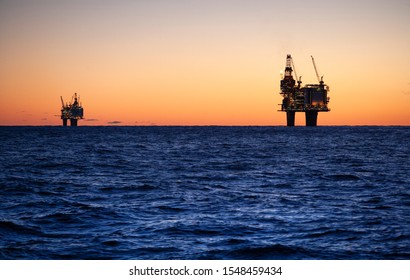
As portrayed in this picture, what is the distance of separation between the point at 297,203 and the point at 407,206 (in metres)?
4.94

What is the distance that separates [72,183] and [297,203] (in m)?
15.8

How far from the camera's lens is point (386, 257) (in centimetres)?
1362

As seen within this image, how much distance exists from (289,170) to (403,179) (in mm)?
10012

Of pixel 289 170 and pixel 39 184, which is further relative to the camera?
pixel 289 170

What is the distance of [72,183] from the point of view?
30.6 metres

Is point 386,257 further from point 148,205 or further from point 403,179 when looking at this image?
point 403,179

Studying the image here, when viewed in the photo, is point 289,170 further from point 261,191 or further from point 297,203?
point 297,203

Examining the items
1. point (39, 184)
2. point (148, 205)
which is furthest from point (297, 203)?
point (39, 184)

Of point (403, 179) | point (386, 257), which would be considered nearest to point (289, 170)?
point (403, 179)

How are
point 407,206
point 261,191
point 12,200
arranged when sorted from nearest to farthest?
1. point 407,206
2. point 12,200
3. point 261,191

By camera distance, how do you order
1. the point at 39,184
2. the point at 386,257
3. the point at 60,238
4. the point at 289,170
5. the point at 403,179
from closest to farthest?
1. the point at 386,257
2. the point at 60,238
3. the point at 39,184
4. the point at 403,179
5. the point at 289,170
